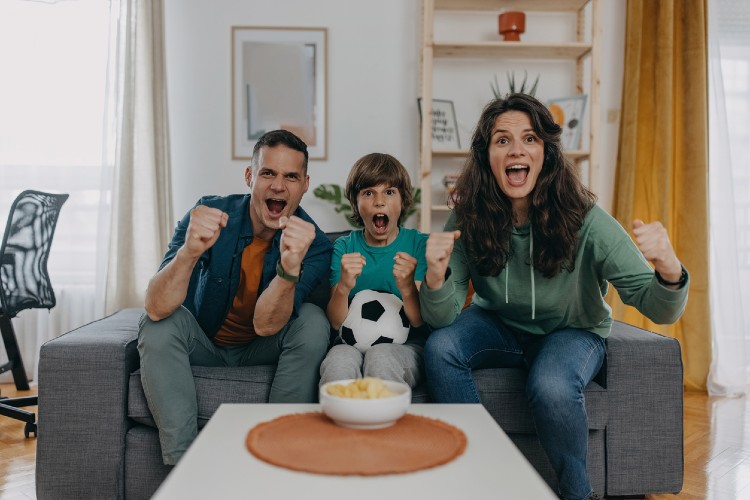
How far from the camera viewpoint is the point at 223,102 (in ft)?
11.4

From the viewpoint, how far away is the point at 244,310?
6.31 ft

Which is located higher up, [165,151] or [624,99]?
[624,99]

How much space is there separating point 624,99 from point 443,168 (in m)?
0.96

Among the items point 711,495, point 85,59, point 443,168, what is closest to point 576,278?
point 711,495

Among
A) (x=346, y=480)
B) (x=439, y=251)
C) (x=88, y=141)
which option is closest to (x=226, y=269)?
(x=439, y=251)

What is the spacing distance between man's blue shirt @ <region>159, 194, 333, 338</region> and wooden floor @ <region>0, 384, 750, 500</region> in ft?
2.30

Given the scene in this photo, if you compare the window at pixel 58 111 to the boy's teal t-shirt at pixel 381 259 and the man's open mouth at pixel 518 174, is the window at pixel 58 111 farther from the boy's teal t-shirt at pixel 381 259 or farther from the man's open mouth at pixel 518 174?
the man's open mouth at pixel 518 174

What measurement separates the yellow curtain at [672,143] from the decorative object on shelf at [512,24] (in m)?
0.60

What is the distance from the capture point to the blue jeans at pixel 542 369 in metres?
1.55

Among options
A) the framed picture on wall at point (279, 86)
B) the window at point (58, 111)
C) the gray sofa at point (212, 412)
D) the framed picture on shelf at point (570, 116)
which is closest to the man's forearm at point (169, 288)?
the gray sofa at point (212, 412)

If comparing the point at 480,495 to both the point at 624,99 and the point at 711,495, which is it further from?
the point at 624,99

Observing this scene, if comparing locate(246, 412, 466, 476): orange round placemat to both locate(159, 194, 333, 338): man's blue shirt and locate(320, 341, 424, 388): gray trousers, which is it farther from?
locate(159, 194, 333, 338): man's blue shirt

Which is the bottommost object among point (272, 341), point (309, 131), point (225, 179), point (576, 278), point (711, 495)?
point (711, 495)

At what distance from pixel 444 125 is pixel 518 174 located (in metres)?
1.55
